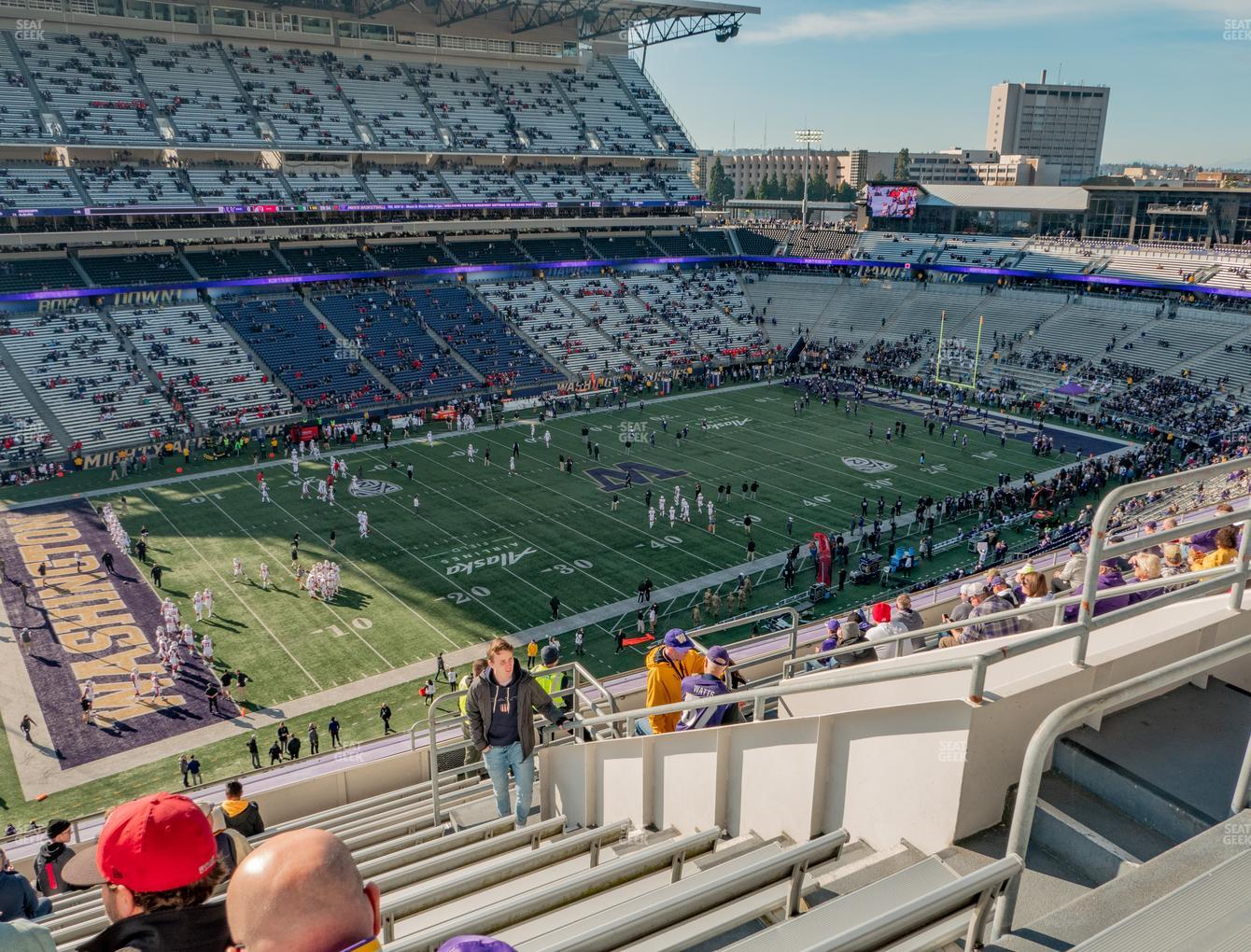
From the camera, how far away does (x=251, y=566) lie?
25.2 metres

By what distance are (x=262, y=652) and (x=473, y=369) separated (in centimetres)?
2724

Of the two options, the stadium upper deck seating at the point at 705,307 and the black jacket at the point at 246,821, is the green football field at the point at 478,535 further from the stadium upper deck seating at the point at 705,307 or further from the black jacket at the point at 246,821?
the stadium upper deck seating at the point at 705,307

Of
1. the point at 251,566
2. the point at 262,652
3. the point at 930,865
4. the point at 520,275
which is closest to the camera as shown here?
the point at 930,865

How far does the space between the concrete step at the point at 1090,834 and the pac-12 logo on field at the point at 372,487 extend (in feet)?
96.3

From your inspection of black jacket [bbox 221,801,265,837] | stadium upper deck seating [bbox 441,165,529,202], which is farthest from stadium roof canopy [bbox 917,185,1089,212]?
black jacket [bbox 221,801,265,837]

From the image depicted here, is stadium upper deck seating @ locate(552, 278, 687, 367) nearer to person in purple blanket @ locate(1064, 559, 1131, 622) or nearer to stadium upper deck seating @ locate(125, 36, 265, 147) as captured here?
stadium upper deck seating @ locate(125, 36, 265, 147)

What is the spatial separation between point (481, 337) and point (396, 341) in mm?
4655

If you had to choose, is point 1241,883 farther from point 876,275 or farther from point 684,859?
point 876,275

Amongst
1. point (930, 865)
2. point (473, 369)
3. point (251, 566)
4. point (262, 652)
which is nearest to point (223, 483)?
point (251, 566)

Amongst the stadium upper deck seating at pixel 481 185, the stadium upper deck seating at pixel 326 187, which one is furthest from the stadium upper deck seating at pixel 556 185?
the stadium upper deck seating at pixel 326 187

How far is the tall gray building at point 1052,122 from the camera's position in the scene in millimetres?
178125

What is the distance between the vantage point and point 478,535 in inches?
1086

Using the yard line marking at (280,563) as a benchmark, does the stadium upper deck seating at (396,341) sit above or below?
above

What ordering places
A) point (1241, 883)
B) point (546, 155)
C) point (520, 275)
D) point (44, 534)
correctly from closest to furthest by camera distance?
point (1241, 883), point (44, 534), point (520, 275), point (546, 155)
